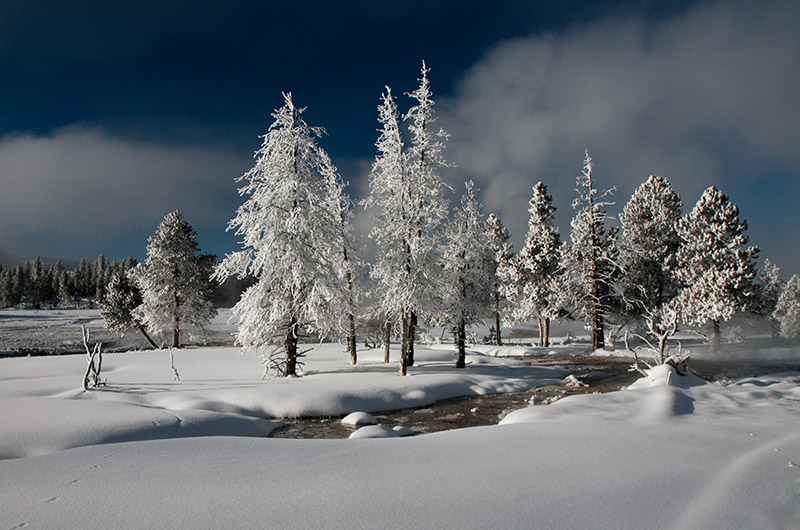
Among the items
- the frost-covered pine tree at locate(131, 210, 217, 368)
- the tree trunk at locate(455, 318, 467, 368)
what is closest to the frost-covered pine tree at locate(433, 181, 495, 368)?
the tree trunk at locate(455, 318, 467, 368)

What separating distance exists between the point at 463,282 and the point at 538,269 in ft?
59.3

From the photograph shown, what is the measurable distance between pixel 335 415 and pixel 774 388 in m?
15.3

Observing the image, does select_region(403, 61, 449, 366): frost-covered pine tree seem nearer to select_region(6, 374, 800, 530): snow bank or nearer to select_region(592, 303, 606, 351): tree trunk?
select_region(6, 374, 800, 530): snow bank

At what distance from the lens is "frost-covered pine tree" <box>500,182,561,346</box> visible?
1505 inches

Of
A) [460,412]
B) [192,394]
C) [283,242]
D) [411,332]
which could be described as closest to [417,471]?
[460,412]

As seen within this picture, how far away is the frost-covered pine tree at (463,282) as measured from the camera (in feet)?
74.0

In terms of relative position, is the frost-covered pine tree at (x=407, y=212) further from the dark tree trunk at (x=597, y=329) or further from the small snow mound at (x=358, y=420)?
the dark tree trunk at (x=597, y=329)

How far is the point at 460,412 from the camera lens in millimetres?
13750

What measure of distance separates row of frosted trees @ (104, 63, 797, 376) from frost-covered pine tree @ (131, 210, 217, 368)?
26 cm

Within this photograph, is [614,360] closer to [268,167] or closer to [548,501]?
[268,167]

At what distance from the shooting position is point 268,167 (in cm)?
1736

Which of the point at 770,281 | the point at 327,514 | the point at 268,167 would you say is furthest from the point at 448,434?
the point at 770,281

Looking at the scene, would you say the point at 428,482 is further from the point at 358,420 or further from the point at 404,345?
the point at 404,345

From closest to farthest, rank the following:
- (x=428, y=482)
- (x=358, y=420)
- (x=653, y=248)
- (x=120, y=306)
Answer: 1. (x=428, y=482)
2. (x=358, y=420)
3. (x=653, y=248)
4. (x=120, y=306)
